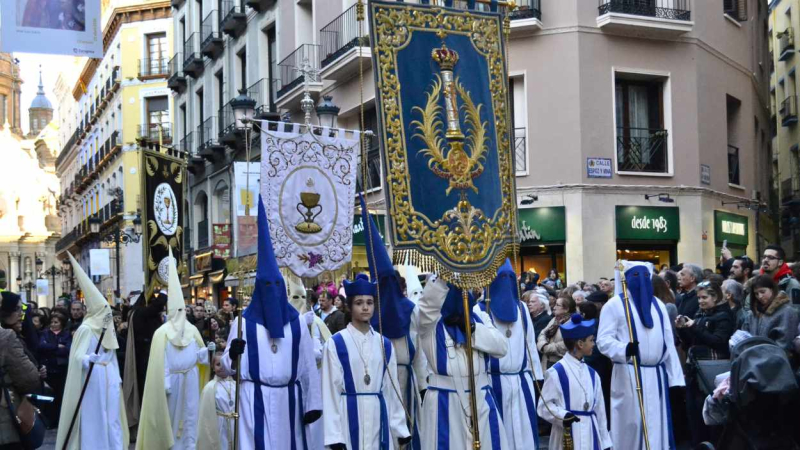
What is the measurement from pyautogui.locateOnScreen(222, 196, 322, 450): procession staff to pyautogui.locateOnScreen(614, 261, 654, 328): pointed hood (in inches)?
122

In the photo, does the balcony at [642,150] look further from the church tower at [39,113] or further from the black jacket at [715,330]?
the church tower at [39,113]

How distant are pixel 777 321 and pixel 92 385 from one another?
23.7 feet

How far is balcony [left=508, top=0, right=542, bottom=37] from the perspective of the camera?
19359 mm

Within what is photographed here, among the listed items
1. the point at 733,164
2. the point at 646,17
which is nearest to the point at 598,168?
the point at 646,17

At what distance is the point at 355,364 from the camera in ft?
27.5

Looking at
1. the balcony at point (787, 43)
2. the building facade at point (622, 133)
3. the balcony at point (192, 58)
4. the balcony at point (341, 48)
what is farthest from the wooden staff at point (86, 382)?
the balcony at point (787, 43)

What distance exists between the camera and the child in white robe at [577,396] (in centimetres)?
889

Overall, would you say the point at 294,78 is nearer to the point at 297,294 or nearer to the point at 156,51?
the point at 297,294

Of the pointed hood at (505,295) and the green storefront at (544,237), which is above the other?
the green storefront at (544,237)

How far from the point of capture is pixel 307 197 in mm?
11242

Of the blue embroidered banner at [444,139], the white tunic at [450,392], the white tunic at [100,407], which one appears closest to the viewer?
the blue embroidered banner at [444,139]

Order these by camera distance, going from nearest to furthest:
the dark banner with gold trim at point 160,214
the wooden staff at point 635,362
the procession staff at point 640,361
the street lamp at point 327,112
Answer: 1. the wooden staff at point 635,362
2. the procession staff at point 640,361
3. the dark banner with gold trim at point 160,214
4. the street lamp at point 327,112

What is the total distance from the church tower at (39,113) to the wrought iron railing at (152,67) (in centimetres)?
6515

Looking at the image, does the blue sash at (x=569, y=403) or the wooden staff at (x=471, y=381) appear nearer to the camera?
the wooden staff at (x=471, y=381)
